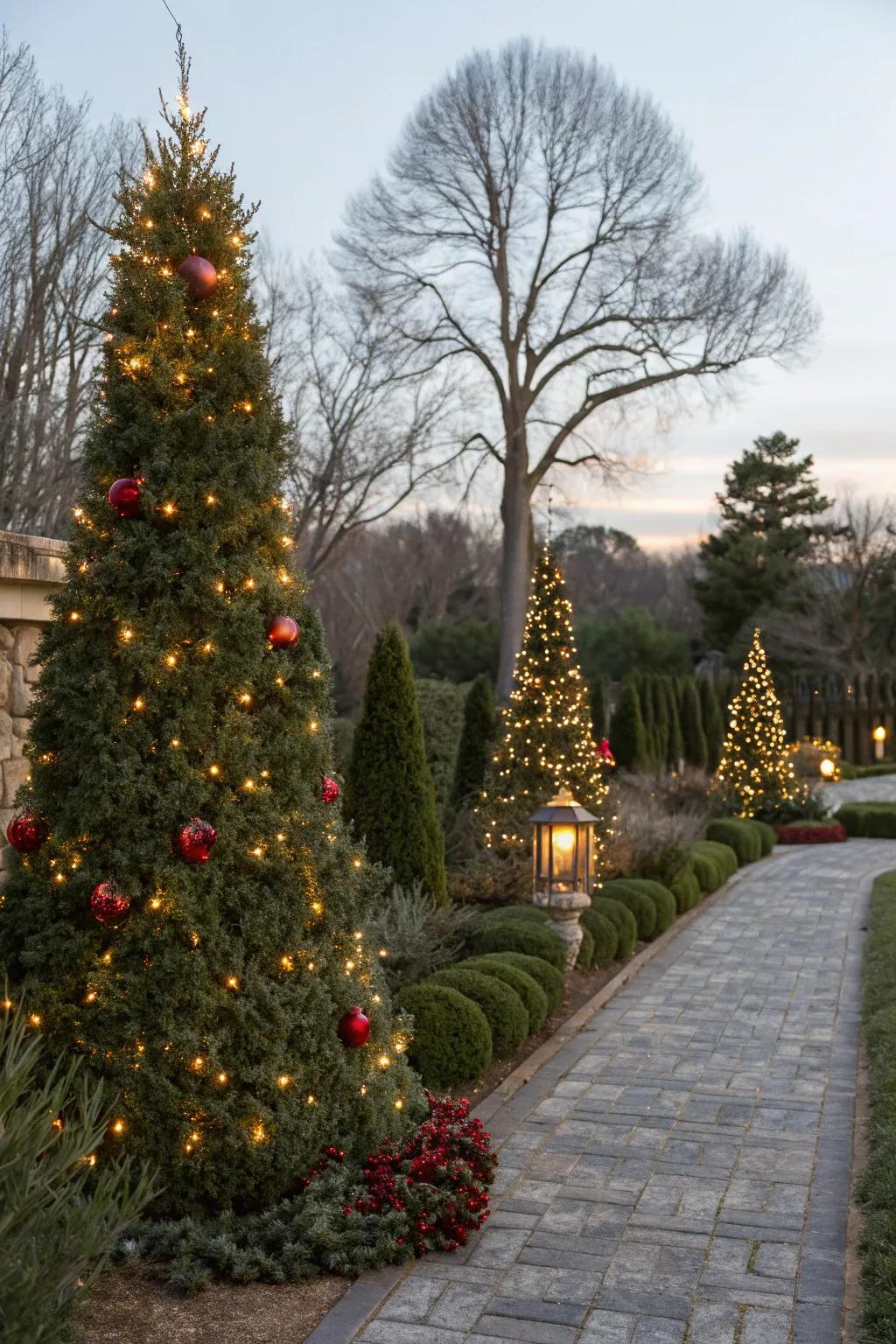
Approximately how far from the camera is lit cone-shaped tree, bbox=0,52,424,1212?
4.40 meters

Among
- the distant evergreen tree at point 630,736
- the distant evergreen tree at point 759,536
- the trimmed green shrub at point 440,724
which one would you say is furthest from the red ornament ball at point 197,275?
the distant evergreen tree at point 759,536

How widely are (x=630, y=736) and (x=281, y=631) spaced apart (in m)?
17.9

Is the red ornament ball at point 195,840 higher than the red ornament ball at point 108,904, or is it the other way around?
the red ornament ball at point 195,840

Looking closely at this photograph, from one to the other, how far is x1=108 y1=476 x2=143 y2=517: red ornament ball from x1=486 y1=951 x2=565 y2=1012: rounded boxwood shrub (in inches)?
178

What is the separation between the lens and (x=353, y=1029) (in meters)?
4.73

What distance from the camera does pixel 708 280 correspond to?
23266mm

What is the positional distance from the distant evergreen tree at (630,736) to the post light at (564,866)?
12.8 meters

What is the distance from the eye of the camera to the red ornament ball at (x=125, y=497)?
4.59 metres

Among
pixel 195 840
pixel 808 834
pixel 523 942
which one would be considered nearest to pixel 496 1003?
pixel 523 942

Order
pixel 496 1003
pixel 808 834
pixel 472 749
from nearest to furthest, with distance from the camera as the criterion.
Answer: pixel 496 1003
pixel 472 749
pixel 808 834

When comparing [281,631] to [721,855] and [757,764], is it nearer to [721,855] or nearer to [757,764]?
[721,855]

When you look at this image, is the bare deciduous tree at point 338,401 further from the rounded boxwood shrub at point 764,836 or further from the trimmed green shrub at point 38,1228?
the trimmed green shrub at point 38,1228

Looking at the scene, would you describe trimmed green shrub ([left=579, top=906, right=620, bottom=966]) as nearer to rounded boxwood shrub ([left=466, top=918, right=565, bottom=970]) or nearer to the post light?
the post light

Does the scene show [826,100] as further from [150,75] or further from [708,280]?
[708,280]
